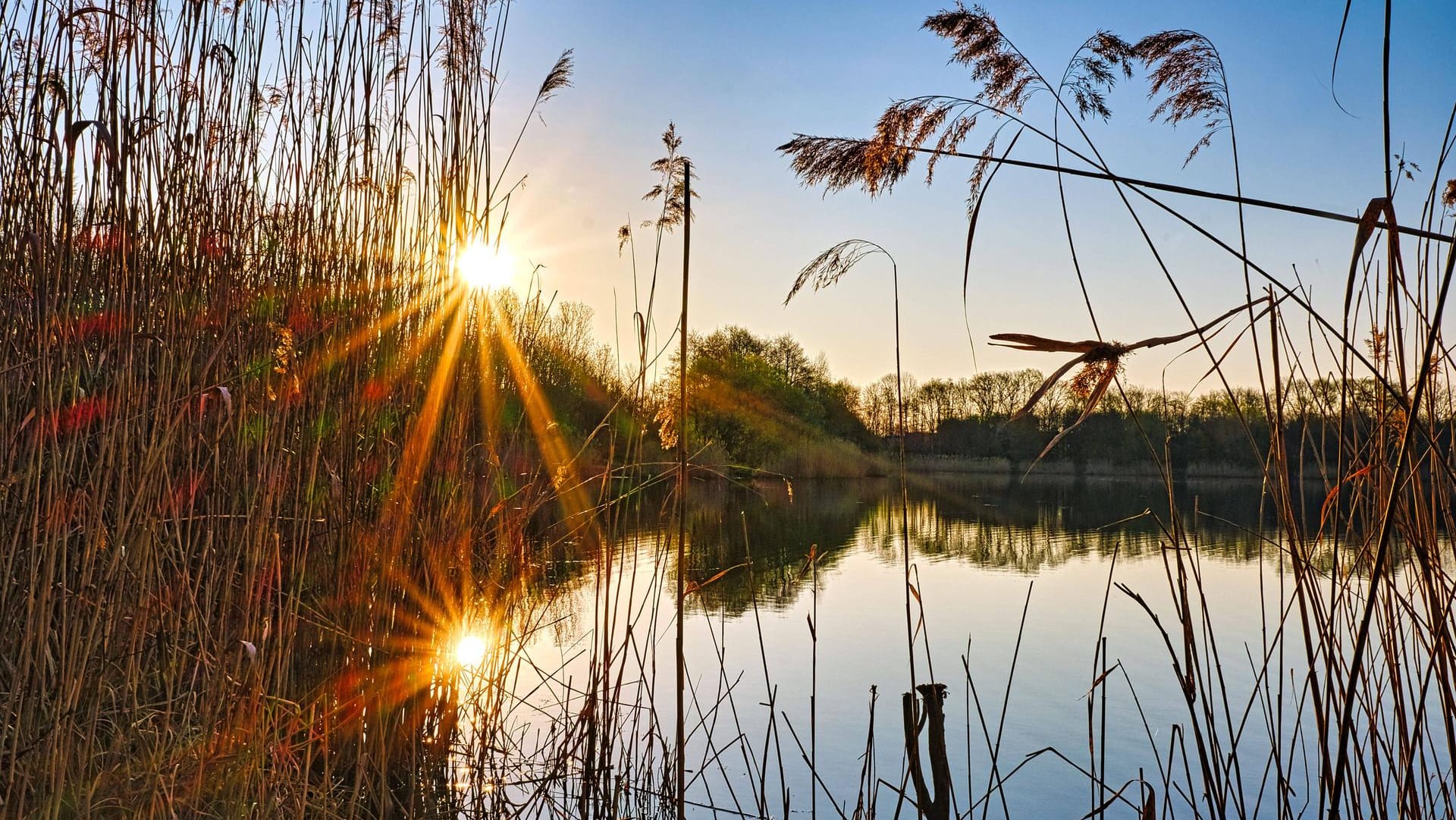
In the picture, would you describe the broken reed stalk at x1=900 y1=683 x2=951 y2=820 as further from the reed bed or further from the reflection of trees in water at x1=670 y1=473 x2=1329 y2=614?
the reflection of trees in water at x1=670 y1=473 x2=1329 y2=614

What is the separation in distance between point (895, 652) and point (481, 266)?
4218mm

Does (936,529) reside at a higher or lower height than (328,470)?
lower

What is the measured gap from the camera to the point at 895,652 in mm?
5508

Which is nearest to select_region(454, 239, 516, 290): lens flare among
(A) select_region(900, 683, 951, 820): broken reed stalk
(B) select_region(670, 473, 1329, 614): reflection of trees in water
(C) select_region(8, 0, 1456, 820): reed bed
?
(C) select_region(8, 0, 1456, 820): reed bed

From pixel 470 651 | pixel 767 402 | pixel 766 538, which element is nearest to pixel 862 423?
pixel 767 402

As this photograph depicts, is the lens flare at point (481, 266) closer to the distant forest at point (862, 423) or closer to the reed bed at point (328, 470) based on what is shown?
the reed bed at point (328, 470)

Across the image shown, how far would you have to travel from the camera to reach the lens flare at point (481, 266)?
1984mm

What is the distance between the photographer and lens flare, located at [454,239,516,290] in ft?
6.51

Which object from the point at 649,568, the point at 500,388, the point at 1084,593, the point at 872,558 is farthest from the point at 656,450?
Answer: the point at 500,388

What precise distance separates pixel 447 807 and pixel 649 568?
571 cm

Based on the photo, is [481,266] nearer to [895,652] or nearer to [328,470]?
[328,470]

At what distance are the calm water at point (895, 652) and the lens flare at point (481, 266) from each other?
70cm

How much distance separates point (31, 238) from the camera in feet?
4.00

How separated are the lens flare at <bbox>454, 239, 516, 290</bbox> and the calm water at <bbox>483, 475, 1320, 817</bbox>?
2.28ft
